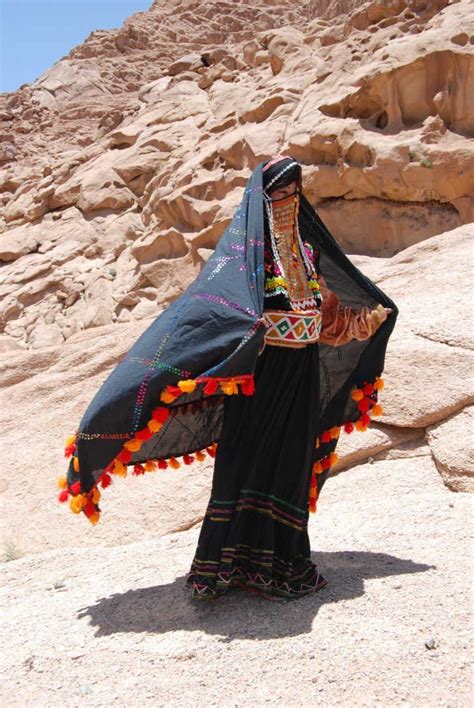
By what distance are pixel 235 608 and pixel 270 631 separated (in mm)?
260

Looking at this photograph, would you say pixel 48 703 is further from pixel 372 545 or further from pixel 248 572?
pixel 372 545

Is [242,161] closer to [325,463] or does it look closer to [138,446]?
[325,463]

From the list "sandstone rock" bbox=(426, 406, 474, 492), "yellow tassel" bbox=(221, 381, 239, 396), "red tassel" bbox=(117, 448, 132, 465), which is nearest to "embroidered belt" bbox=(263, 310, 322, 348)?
"yellow tassel" bbox=(221, 381, 239, 396)

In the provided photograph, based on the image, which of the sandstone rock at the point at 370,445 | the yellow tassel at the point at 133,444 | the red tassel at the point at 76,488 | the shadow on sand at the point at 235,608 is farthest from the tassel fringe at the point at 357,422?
the sandstone rock at the point at 370,445

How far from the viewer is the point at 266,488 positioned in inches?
118

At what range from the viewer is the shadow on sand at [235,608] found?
110 inches

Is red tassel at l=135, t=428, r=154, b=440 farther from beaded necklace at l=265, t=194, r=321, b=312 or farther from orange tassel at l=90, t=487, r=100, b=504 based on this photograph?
beaded necklace at l=265, t=194, r=321, b=312

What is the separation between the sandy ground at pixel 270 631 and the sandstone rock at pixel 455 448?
12.6 inches

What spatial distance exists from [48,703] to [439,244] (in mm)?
5930

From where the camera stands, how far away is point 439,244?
7266 millimetres

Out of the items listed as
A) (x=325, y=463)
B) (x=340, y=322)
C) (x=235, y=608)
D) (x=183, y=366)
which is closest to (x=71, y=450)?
(x=183, y=366)

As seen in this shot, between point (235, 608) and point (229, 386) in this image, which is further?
point (235, 608)

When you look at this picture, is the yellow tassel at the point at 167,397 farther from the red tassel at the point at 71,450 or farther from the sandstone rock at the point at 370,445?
the sandstone rock at the point at 370,445

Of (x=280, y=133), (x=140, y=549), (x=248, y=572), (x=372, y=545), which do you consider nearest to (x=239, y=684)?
(x=248, y=572)
